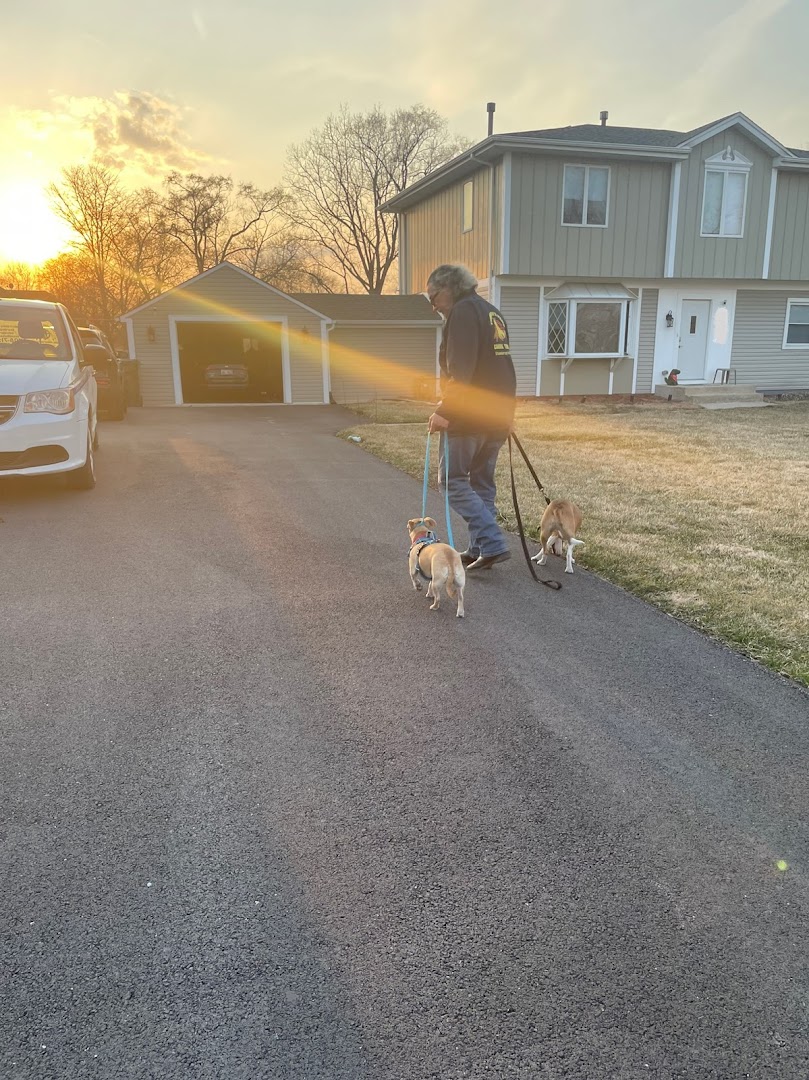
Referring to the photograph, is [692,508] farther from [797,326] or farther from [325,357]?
[797,326]

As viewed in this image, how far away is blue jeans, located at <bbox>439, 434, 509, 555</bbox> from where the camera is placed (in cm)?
496

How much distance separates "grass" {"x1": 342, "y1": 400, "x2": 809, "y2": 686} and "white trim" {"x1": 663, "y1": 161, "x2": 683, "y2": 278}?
680cm

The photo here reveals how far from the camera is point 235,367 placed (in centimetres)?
2195

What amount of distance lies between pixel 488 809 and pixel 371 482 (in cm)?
640

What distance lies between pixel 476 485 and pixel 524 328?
52.8 feet

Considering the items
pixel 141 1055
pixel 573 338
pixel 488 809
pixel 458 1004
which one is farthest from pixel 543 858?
pixel 573 338

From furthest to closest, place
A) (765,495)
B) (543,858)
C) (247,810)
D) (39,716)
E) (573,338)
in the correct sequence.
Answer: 1. (573,338)
2. (765,495)
3. (39,716)
4. (247,810)
5. (543,858)

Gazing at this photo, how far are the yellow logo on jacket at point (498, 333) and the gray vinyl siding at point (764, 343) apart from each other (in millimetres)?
19838

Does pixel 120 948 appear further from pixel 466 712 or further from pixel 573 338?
pixel 573 338

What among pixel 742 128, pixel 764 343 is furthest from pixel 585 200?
pixel 764 343

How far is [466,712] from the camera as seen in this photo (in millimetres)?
3312

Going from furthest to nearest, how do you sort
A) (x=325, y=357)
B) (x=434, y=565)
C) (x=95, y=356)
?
(x=325, y=357)
(x=95, y=356)
(x=434, y=565)

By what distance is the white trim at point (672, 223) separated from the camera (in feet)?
64.1

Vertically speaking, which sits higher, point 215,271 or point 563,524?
point 215,271
